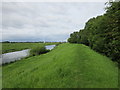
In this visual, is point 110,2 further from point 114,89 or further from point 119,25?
point 114,89

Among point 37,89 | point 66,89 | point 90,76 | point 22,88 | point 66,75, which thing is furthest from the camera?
point 66,75

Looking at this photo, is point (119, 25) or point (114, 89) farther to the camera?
point (119, 25)

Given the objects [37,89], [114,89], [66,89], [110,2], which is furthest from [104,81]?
[110,2]

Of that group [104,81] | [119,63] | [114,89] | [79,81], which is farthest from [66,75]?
[119,63]

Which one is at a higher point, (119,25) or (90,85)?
(119,25)

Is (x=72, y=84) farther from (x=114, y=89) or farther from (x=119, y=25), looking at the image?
(x=119, y=25)

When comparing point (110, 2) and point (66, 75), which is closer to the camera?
point (66, 75)

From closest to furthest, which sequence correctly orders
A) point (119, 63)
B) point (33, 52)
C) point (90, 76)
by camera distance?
point (90, 76)
point (119, 63)
point (33, 52)

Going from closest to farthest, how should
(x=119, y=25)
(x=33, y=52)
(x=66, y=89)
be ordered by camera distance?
(x=66, y=89)
(x=119, y=25)
(x=33, y=52)

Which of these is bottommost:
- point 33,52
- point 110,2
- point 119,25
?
point 33,52

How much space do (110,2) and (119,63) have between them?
6.65 metres

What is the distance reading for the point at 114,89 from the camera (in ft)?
16.6

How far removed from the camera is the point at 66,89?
501 cm

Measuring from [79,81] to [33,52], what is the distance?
92.6 ft
